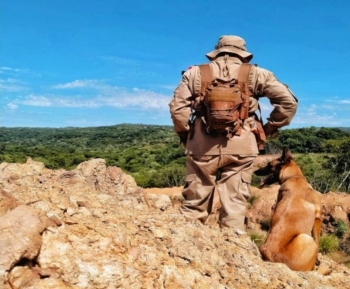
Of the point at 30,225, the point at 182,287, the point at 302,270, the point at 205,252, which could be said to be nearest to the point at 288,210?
the point at 302,270

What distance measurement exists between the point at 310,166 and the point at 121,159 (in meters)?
25.8

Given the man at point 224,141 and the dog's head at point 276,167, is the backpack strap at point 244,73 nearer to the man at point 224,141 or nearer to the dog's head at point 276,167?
the man at point 224,141

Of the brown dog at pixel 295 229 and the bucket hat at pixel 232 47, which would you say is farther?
the bucket hat at pixel 232 47

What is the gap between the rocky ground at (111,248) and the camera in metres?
2.45

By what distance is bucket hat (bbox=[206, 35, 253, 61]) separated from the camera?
14.8 ft

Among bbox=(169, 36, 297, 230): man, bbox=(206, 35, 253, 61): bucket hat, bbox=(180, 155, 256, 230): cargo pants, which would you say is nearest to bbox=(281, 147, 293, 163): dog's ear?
bbox=(169, 36, 297, 230): man

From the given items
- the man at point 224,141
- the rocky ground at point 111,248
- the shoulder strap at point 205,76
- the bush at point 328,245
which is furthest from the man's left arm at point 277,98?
the bush at point 328,245

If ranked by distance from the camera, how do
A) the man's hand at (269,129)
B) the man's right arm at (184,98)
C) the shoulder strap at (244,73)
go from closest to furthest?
the shoulder strap at (244,73) → the man's right arm at (184,98) → the man's hand at (269,129)

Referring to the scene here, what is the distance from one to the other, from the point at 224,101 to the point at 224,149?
50 centimetres

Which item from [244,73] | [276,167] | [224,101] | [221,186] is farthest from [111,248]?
[276,167]

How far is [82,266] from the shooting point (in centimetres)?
254

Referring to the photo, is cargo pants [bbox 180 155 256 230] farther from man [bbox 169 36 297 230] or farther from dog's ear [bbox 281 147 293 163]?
dog's ear [bbox 281 147 293 163]

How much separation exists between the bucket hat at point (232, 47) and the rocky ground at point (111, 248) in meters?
1.79

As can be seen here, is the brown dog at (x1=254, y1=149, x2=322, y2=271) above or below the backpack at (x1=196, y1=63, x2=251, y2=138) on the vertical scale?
below
